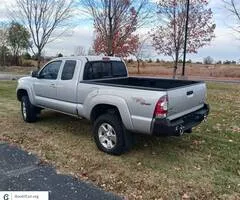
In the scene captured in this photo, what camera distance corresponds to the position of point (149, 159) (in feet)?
16.5

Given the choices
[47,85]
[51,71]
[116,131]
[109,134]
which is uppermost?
[51,71]

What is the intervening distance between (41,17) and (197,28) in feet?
34.5

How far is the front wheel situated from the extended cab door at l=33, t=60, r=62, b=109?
1.68 meters

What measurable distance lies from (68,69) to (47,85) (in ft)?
2.68

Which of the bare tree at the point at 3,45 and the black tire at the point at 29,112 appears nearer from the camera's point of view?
the black tire at the point at 29,112

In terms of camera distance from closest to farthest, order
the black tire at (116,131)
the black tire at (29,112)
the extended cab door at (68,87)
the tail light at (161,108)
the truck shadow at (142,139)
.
→ the tail light at (161,108)
the black tire at (116,131)
the truck shadow at (142,139)
the extended cab door at (68,87)
the black tire at (29,112)

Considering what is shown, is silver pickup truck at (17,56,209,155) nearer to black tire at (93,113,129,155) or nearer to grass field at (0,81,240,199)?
black tire at (93,113,129,155)

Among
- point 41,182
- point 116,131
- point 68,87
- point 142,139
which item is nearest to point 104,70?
point 68,87

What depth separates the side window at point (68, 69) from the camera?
19.9 feet

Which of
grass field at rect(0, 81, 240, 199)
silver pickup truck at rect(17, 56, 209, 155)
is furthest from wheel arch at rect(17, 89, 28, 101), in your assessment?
grass field at rect(0, 81, 240, 199)

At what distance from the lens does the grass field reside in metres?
3.99

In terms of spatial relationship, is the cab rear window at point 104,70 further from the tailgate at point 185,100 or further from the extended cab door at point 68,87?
the tailgate at point 185,100

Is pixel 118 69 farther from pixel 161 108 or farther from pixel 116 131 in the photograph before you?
pixel 161 108

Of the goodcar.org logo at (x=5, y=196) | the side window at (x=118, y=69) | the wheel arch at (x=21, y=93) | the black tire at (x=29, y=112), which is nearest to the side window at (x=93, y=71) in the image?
the side window at (x=118, y=69)
